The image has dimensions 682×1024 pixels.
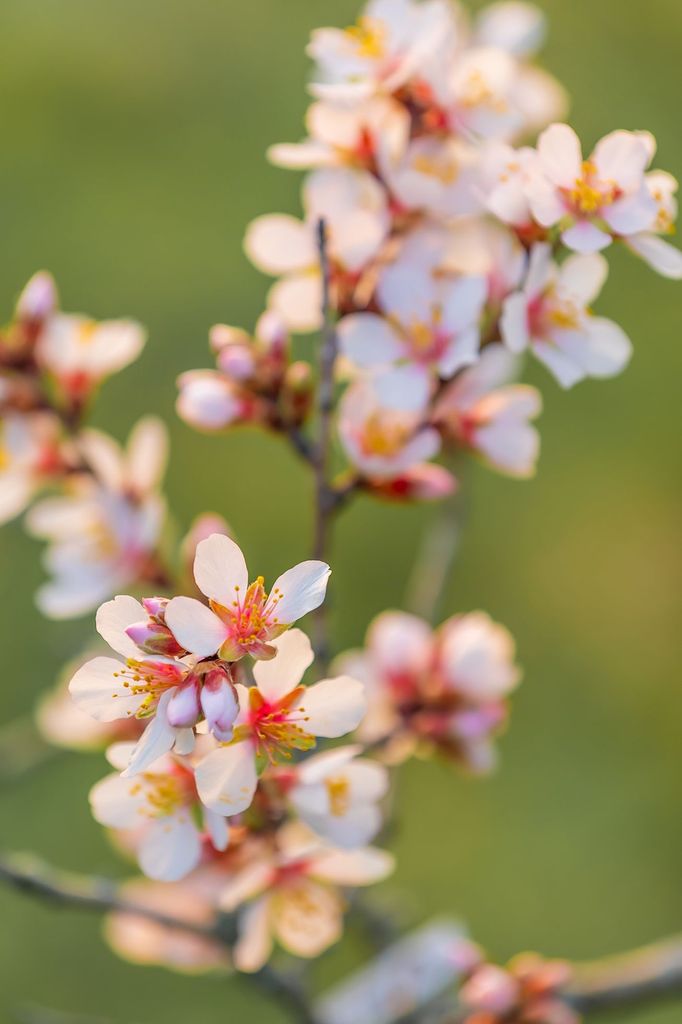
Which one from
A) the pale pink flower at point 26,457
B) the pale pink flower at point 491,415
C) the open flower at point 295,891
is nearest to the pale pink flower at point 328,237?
the pale pink flower at point 491,415

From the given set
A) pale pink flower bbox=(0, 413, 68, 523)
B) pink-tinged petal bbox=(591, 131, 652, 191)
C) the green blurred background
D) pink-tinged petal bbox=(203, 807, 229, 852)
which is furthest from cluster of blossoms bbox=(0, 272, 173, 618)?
the green blurred background

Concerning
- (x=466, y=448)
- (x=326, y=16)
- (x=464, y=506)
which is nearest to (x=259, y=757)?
(x=466, y=448)

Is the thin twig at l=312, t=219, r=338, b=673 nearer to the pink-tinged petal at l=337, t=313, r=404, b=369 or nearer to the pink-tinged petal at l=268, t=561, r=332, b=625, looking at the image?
the pink-tinged petal at l=337, t=313, r=404, b=369

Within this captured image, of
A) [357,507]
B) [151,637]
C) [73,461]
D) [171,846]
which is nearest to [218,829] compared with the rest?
[171,846]

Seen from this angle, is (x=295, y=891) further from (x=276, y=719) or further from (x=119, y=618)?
(x=119, y=618)

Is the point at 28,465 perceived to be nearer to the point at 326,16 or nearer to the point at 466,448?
the point at 466,448

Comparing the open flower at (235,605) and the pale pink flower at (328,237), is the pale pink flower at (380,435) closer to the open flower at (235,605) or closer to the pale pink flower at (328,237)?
the pale pink flower at (328,237)
